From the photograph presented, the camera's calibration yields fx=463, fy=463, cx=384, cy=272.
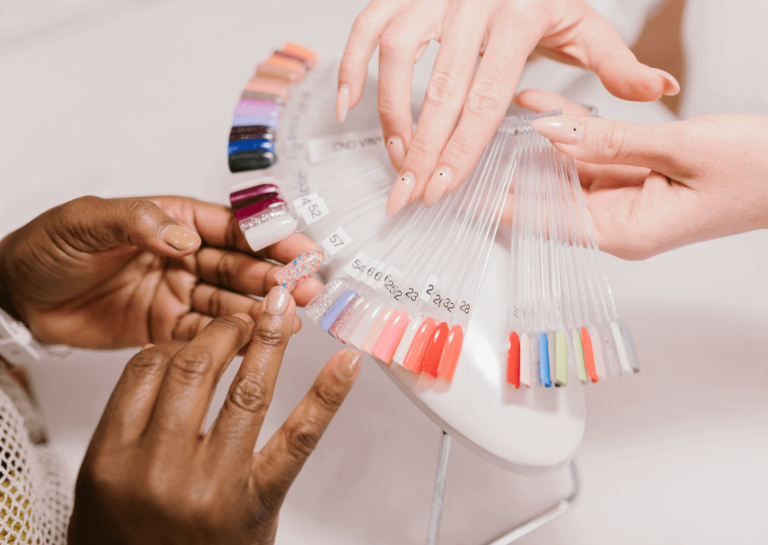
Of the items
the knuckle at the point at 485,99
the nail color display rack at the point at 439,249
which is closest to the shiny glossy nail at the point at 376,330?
the nail color display rack at the point at 439,249

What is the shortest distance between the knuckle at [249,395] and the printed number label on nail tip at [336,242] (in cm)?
27

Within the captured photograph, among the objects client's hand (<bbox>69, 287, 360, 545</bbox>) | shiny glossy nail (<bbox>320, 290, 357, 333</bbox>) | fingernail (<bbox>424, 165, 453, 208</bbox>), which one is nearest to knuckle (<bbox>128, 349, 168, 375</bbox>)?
client's hand (<bbox>69, 287, 360, 545</bbox>)

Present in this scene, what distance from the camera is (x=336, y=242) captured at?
757 millimetres

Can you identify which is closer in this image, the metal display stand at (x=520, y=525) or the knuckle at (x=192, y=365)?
the knuckle at (x=192, y=365)

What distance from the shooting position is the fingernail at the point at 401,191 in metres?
0.72

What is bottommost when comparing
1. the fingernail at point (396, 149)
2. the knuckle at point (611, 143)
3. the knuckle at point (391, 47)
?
the fingernail at point (396, 149)

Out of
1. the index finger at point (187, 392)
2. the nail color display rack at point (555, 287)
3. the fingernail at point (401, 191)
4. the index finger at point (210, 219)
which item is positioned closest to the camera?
the index finger at point (187, 392)

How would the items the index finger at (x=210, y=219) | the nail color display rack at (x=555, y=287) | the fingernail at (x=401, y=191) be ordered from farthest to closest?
1. the index finger at (x=210, y=219)
2. the fingernail at (x=401, y=191)
3. the nail color display rack at (x=555, y=287)

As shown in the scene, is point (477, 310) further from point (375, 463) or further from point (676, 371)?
point (676, 371)

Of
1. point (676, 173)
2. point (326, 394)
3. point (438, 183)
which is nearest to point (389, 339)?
point (326, 394)

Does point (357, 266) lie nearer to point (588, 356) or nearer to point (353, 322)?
point (353, 322)

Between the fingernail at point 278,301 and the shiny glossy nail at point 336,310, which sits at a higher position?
the fingernail at point 278,301

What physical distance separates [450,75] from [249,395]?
0.58m

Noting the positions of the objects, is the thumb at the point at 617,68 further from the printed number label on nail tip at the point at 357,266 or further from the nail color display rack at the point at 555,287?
the printed number label on nail tip at the point at 357,266
